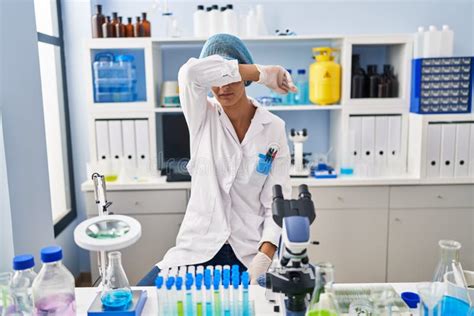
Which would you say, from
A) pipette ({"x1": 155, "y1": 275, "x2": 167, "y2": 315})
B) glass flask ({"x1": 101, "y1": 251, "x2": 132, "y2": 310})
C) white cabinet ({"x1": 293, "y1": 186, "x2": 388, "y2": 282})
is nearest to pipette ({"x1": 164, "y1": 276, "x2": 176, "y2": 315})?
pipette ({"x1": 155, "y1": 275, "x2": 167, "y2": 315})

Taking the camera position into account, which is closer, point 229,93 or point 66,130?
point 229,93

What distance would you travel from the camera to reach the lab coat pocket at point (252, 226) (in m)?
1.72

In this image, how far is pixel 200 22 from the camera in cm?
279

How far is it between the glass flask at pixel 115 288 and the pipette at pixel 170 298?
0.12 metres

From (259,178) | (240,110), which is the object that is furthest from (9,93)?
(259,178)

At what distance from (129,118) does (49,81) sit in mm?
657

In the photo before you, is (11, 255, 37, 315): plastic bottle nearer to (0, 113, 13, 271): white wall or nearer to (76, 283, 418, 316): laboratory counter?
(76, 283, 418, 316): laboratory counter

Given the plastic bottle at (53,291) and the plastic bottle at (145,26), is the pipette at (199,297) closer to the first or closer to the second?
the plastic bottle at (53,291)

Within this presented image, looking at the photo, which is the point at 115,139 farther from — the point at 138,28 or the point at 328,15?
the point at 328,15

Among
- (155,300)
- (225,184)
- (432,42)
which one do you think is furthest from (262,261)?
(432,42)

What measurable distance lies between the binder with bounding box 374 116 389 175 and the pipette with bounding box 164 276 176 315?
6.66ft

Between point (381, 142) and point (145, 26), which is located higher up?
point (145, 26)

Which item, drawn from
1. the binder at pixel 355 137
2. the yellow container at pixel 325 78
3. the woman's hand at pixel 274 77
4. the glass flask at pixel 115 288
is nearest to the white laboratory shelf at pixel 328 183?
the binder at pixel 355 137

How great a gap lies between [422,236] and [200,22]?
199cm
